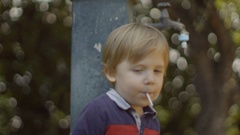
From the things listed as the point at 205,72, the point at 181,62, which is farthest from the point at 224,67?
the point at 181,62

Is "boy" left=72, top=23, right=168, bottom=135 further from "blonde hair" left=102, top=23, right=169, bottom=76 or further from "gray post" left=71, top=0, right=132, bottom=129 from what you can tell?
"gray post" left=71, top=0, right=132, bottom=129

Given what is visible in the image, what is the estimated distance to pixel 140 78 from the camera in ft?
7.78

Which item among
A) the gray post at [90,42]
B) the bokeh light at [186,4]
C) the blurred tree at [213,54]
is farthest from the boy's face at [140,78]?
the bokeh light at [186,4]

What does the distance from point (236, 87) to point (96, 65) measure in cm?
405

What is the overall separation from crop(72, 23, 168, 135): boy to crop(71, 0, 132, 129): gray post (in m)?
0.17

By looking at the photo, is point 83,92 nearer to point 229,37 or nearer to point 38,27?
point 229,37

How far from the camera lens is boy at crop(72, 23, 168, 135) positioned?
2367 mm

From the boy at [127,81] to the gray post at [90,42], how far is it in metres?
0.17

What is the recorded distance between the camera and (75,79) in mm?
2646

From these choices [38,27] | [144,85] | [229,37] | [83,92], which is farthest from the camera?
[38,27]

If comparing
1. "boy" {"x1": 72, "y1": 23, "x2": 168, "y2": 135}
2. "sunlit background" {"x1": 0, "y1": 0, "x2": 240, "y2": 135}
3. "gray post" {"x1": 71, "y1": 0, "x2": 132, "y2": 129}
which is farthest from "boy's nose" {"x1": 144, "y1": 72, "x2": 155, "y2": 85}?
"sunlit background" {"x1": 0, "y1": 0, "x2": 240, "y2": 135}

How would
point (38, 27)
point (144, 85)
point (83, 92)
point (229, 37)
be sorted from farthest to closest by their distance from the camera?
point (38, 27) < point (229, 37) < point (83, 92) < point (144, 85)

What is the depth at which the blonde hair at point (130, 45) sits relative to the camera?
2.38 m

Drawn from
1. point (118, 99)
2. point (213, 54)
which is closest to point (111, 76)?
point (118, 99)
